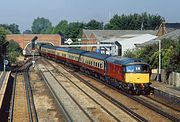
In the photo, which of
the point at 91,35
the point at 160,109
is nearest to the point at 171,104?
the point at 160,109

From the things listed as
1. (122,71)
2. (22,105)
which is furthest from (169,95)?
(22,105)

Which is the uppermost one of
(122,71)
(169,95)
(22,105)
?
(122,71)

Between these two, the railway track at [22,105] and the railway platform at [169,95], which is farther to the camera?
the railway platform at [169,95]

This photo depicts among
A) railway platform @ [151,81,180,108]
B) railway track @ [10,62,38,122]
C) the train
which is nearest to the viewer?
railway track @ [10,62,38,122]

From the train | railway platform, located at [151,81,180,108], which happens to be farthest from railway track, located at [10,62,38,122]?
railway platform, located at [151,81,180,108]

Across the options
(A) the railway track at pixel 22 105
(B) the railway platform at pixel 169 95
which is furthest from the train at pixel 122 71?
(A) the railway track at pixel 22 105

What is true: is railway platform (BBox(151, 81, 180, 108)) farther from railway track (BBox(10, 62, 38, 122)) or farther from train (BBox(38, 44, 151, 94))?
railway track (BBox(10, 62, 38, 122))

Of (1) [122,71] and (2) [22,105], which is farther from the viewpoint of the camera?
(1) [122,71]

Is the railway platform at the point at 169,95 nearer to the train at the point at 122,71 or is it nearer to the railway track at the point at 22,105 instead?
the train at the point at 122,71

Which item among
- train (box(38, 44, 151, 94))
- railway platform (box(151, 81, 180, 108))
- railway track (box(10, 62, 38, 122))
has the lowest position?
railway track (box(10, 62, 38, 122))

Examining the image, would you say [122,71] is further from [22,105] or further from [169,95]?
[22,105]

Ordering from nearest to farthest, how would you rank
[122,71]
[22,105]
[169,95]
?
[22,105], [169,95], [122,71]

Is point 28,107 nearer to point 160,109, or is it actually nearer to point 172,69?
point 160,109

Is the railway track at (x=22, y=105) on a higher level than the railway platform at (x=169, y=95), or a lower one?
lower
